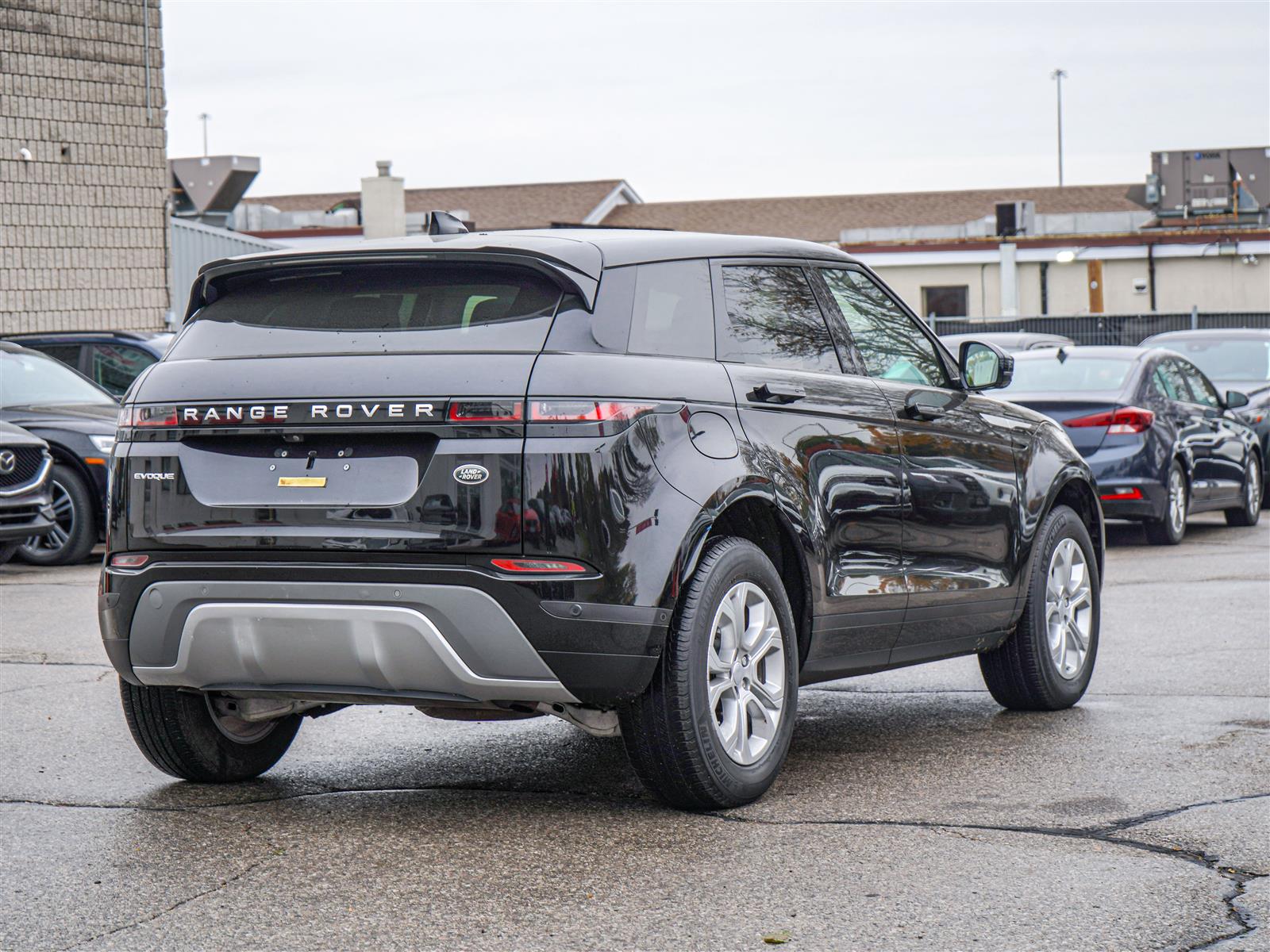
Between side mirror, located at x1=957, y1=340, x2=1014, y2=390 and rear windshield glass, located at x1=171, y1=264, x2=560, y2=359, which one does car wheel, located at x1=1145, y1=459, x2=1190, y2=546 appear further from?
rear windshield glass, located at x1=171, y1=264, x2=560, y2=359

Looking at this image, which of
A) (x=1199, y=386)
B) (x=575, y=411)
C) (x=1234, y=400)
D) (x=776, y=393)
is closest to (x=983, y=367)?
(x=776, y=393)

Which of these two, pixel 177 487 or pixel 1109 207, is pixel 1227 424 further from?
pixel 1109 207

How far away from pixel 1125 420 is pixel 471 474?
9.76m

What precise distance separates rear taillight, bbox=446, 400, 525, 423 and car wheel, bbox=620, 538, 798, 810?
0.74m

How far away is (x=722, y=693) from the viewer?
5.43 m

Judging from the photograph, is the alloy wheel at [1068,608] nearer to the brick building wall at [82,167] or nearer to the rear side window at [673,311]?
the rear side window at [673,311]

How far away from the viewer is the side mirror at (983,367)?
23.4ft

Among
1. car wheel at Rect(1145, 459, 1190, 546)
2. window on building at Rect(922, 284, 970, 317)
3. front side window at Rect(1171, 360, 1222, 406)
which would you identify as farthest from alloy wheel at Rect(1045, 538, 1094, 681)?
window on building at Rect(922, 284, 970, 317)

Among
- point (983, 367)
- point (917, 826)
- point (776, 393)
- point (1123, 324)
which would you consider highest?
point (1123, 324)

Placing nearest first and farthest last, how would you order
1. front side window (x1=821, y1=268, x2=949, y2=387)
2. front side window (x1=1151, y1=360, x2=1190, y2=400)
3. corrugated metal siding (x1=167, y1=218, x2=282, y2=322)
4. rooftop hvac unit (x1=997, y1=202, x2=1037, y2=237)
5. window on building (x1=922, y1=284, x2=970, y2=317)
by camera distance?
front side window (x1=821, y1=268, x2=949, y2=387)
front side window (x1=1151, y1=360, x2=1190, y2=400)
corrugated metal siding (x1=167, y1=218, x2=282, y2=322)
window on building (x1=922, y1=284, x2=970, y2=317)
rooftop hvac unit (x1=997, y1=202, x2=1037, y2=237)

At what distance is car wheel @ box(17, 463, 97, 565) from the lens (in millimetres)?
13625

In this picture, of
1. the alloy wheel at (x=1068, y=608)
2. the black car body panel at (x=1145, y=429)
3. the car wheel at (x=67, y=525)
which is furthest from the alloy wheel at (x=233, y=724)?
the black car body panel at (x=1145, y=429)

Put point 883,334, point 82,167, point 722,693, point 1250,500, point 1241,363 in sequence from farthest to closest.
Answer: point 82,167 < point 1241,363 < point 1250,500 < point 883,334 < point 722,693

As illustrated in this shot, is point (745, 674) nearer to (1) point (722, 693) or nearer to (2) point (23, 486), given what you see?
(1) point (722, 693)
